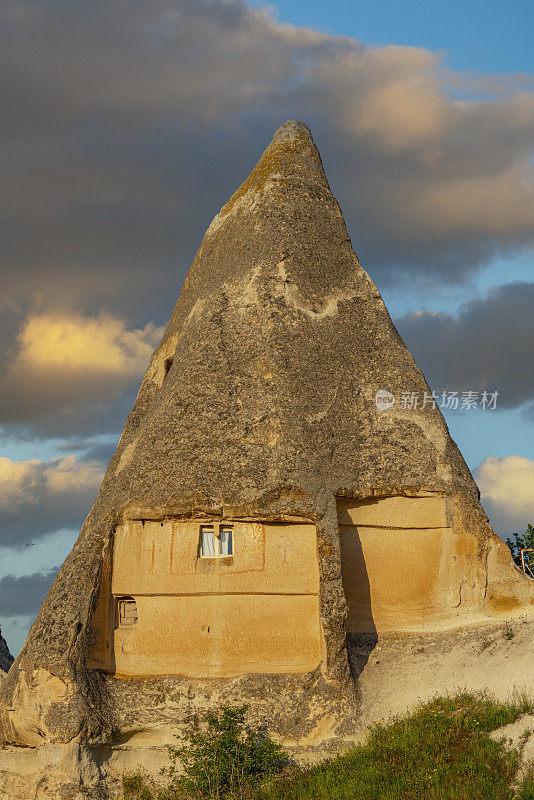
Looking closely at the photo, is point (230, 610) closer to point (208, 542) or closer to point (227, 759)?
point (208, 542)

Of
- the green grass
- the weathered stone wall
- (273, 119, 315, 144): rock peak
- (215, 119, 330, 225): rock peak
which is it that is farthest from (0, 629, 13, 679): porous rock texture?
(273, 119, 315, 144): rock peak

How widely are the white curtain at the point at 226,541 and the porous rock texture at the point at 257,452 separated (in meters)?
0.46

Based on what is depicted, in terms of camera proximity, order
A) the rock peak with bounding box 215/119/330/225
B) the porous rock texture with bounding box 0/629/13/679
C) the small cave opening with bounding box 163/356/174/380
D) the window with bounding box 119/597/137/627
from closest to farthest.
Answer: the window with bounding box 119/597/137/627
the small cave opening with bounding box 163/356/174/380
the rock peak with bounding box 215/119/330/225
the porous rock texture with bounding box 0/629/13/679

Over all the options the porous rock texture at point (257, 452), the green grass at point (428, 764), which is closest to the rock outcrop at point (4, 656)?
the porous rock texture at point (257, 452)

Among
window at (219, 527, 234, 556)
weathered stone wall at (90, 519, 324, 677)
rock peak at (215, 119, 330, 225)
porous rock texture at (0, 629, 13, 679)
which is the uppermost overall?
rock peak at (215, 119, 330, 225)

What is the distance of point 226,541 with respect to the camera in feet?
56.9

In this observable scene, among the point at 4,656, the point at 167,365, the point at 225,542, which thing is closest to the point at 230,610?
the point at 225,542

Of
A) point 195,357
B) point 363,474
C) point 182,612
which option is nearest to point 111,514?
point 182,612

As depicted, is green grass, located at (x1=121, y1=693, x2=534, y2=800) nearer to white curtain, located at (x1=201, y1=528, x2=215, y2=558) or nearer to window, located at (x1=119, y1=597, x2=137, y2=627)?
window, located at (x1=119, y1=597, x2=137, y2=627)

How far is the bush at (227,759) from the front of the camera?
15054mm

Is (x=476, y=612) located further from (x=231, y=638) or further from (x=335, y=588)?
(x=231, y=638)

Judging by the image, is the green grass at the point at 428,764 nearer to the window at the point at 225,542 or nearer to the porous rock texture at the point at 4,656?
the window at the point at 225,542

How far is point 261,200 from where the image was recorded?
865 inches

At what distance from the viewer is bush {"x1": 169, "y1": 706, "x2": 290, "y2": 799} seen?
49.4 ft
